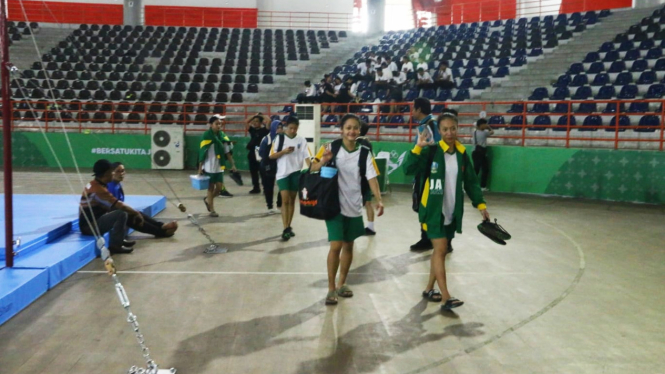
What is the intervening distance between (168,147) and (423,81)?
8.15m

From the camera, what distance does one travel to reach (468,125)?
16.3 meters

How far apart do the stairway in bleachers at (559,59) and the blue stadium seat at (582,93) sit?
1.97 m

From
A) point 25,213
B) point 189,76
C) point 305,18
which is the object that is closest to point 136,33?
point 189,76

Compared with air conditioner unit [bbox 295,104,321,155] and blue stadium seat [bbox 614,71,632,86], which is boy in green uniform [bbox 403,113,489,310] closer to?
air conditioner unit [bbox 295,104,321,155]

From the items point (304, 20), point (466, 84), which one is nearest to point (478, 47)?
point (466, 84)

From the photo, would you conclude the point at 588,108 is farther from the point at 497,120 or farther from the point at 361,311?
the point at 361,311

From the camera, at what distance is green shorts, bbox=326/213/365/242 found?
17.5 ft

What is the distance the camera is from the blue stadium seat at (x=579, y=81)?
17.5 metres

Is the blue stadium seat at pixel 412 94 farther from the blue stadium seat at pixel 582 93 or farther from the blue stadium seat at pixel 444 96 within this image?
the blue stadium seat at pixel 582 93

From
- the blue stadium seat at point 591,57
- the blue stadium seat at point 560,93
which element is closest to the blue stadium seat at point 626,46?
the blue stadium seat at point 591,57

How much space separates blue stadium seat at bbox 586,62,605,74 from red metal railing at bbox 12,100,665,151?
197 centimetres

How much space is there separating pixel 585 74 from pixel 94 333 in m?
16.3

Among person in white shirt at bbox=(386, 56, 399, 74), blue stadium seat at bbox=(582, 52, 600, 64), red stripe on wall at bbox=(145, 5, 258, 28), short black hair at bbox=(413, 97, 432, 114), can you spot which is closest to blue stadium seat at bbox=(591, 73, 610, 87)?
blue stadium seat at bbox=(582, 52, 600, 64)

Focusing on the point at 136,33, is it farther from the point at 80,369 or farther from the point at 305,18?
the point at 80,369
